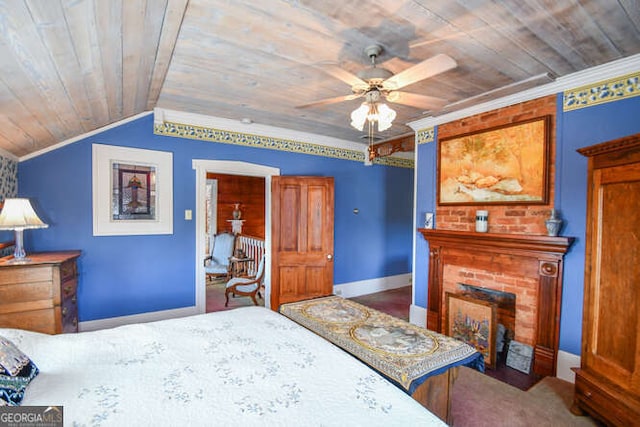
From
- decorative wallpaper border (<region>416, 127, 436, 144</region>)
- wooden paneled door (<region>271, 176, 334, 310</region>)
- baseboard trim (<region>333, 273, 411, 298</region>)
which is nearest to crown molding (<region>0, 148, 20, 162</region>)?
wooden paneled door (<region>271, 176, 334, 310</region>)

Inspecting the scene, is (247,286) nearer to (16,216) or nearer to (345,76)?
(16,216)

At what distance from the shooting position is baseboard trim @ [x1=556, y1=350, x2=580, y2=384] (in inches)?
97.3

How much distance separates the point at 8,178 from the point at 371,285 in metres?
4.77

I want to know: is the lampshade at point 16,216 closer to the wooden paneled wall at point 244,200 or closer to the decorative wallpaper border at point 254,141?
the decorative wallpaper border at point 254,141

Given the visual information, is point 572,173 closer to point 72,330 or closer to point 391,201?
point 391,201

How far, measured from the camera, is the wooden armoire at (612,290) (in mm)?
1715

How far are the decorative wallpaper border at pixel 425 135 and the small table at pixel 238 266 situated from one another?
3.47m

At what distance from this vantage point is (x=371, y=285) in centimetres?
519

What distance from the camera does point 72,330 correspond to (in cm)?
278

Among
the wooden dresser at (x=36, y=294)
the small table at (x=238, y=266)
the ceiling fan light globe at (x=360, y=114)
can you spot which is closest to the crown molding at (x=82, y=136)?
the wooden dresser at (x=36, y=294)

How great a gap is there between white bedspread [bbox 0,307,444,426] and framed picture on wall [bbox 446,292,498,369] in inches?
79.5

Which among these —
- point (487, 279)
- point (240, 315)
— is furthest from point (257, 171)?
point (487, 279)

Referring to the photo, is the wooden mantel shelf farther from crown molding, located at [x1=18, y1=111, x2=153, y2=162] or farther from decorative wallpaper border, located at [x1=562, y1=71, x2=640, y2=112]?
crown molding, located at [x1=18, y1=111, x2=153, y2=162]

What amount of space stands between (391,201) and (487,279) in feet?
8.38
